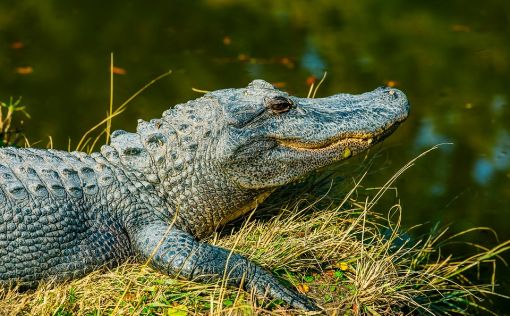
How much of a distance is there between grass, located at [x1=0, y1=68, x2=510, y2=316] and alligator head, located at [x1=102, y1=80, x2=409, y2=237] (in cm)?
26

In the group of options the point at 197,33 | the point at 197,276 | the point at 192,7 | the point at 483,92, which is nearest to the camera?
the point at 197,276

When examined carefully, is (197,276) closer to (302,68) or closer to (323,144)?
(323,144)

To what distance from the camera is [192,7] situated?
1334 cm

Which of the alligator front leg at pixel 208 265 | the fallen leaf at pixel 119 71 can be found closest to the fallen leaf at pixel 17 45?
the fallen leaf at pixel 119 71

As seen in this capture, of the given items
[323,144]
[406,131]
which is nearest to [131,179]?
[323,144]

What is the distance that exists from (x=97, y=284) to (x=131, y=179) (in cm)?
68

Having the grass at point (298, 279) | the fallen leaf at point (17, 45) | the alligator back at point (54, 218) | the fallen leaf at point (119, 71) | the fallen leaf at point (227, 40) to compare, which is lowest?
the fallen leaf at point (227, 40)

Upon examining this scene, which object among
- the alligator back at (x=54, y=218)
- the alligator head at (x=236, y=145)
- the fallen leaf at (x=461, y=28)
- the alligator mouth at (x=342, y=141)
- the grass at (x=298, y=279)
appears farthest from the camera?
the fallen leaf at (x=461, y=28)

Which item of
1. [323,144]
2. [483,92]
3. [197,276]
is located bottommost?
[483,92]

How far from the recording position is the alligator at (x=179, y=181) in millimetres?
4930

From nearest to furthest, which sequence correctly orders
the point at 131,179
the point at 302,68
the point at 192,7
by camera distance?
1. the point at 131,179
2. the point at 302,68
3. the point at 192,7

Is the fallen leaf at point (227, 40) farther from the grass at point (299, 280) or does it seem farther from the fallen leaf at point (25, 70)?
the grass at point (299, 280)

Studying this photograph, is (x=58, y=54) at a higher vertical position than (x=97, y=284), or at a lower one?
lower

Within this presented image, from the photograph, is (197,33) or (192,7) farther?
(192,7)
